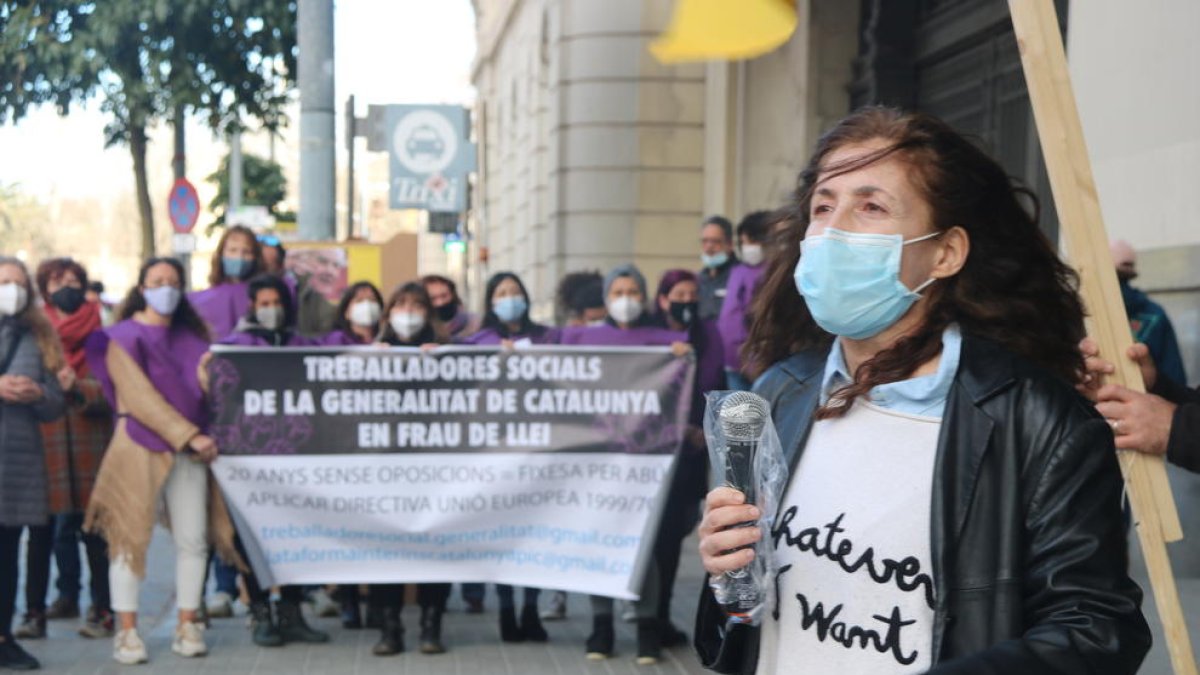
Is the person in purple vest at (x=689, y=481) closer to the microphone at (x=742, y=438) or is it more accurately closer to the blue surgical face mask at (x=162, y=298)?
the blue surgical face mask at (x=162, y=298)

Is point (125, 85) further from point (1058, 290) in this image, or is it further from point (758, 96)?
point (1058, 290)

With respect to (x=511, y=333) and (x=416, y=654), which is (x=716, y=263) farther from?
(x=416, y=654)

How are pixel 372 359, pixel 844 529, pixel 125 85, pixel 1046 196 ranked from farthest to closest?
pixel 125 85, pixel 1046 196, pixel 372 359, pixel 844 529

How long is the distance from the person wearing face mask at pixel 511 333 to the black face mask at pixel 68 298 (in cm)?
212

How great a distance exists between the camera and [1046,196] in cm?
1026

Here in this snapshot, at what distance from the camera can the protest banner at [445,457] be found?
7.73 meters

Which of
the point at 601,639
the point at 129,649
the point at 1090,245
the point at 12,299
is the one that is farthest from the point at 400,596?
the point at 1090,245

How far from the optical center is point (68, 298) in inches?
337

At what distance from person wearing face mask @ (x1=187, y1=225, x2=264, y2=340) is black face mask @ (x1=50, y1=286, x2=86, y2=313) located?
663 millimetres

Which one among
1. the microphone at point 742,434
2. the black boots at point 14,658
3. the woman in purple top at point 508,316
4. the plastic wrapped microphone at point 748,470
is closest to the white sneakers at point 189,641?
the black boots at point 14,658

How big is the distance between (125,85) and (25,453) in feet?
31.9

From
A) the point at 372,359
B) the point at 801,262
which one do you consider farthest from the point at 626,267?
the point at 801,262

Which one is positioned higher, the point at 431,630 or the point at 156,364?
the point at 156,364

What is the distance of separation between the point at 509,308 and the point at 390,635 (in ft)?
5.93
